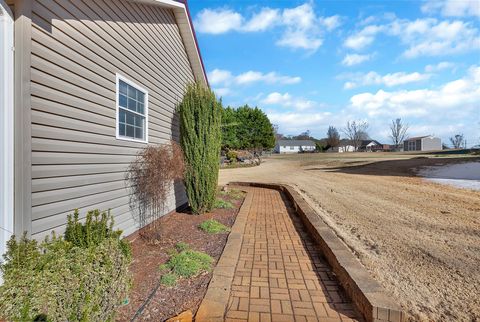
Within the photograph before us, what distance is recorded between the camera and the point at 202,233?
517cm

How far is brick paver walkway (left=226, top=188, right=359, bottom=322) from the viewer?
270cm

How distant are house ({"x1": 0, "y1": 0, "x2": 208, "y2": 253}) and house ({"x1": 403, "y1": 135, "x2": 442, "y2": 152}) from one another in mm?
80409

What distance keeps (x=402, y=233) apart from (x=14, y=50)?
606 cm

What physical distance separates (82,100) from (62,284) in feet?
8.62

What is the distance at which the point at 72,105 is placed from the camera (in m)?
3.49

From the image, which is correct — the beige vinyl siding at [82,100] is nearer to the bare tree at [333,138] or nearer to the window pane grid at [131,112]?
the window pane grid at [131,112]

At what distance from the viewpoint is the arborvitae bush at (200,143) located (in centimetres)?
641

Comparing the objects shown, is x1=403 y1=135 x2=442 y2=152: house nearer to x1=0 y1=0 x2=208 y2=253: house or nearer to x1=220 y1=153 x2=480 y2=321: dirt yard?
x1=220 y1=153 x2=480 y2=321: dirt yard

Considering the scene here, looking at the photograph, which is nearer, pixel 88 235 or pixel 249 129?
pixel 88 235

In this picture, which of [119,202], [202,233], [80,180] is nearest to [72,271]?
[80,180]

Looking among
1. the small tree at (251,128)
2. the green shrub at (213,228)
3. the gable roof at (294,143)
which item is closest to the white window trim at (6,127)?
the green shrub at (213,228)

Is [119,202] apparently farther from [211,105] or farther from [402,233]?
[402,233]

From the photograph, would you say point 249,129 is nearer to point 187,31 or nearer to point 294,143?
point 187,31

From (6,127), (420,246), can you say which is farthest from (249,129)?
(6,127)
